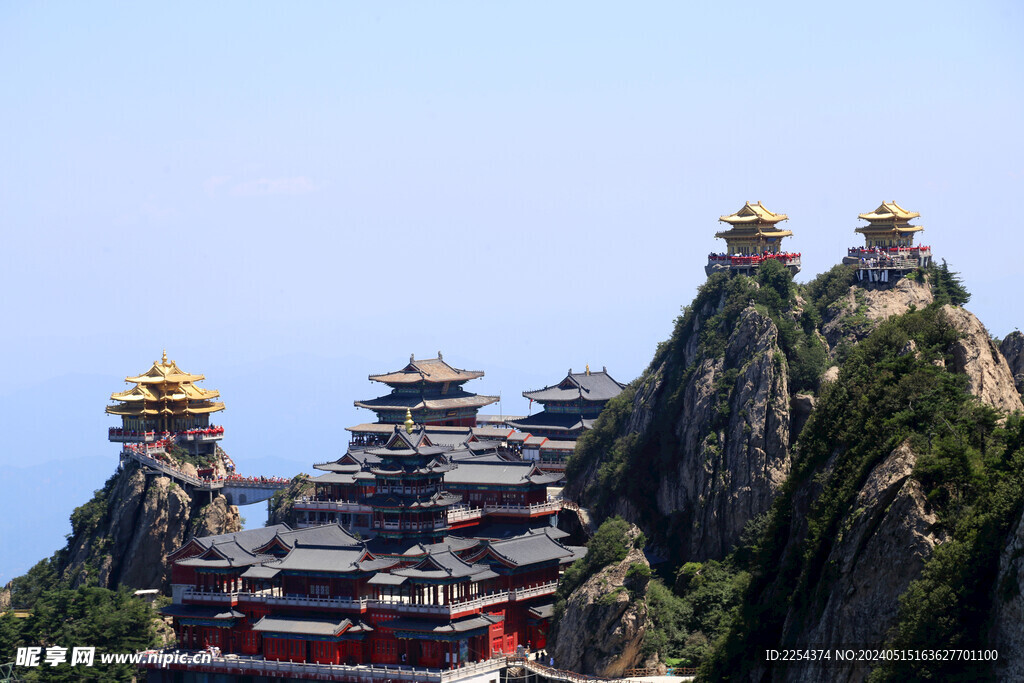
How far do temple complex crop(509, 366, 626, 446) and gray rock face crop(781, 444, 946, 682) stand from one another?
5158 centimetres

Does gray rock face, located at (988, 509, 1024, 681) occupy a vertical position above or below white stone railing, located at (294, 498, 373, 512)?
below

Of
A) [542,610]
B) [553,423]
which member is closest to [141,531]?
[553,423]

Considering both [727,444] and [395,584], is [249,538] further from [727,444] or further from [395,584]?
[727,444]

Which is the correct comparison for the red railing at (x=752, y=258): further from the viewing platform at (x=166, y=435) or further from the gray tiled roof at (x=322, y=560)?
the viewing platform at (x=166, y=435)

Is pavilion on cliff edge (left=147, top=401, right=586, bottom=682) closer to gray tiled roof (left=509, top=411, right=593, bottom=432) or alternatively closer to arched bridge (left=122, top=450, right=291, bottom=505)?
gray tiled roof (left=509, top=411, right=593, bottom=432)

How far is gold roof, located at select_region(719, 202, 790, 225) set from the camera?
10662cm

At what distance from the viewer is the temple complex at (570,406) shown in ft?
373

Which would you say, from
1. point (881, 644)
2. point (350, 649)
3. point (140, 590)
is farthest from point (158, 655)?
point (881, 644)

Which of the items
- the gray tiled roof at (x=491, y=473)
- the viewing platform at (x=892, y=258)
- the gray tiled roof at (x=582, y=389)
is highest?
the viewing platform at (x=892, y=258)

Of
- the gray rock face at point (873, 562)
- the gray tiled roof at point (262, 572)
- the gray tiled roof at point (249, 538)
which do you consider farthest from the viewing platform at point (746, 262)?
the gray rock face at point (873, 562)

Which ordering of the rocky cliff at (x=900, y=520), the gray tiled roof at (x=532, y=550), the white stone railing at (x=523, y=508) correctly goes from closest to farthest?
the rocky cliff at (x=900, y=520), the gray tiled roof at (x=532, y=550), the white stone railing at (x=523, y=508)

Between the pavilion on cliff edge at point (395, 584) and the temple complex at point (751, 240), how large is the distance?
18.9m

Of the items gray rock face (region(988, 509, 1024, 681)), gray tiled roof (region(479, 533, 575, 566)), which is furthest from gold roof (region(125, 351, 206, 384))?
gray rock face (region(988, 509, 1024, 681))

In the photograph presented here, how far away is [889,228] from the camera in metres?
105
